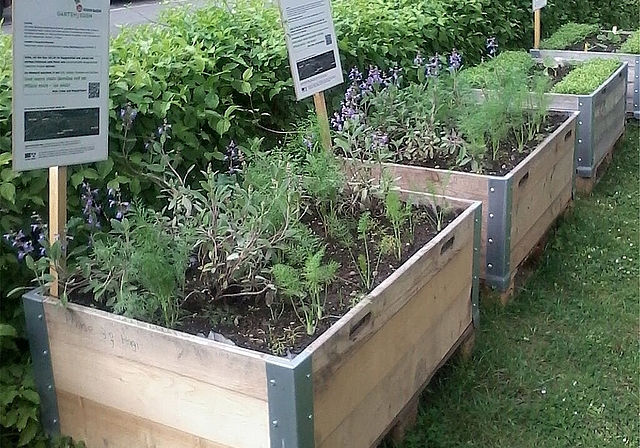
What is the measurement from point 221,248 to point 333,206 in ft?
2.15

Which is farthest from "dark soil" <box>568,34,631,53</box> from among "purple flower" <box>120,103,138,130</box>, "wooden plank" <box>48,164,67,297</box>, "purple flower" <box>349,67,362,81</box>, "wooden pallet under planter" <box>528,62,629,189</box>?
"wooden plank" <box>48,164,67,297</box>

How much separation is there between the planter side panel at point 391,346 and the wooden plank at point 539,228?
23.7 inches

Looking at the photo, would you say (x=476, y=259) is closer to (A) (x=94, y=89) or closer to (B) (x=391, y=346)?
(B) (x=391, y=346)

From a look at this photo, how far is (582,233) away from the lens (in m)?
4.36

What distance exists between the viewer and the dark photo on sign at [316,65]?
3.25 m

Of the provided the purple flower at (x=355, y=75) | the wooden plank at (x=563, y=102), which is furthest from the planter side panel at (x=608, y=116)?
the purple flower at (x=355, y=75)

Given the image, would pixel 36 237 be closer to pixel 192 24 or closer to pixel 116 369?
pixel 116 369

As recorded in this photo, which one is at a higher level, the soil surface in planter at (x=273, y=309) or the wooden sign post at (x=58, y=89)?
the wooden sign post at (x=58, y=89)

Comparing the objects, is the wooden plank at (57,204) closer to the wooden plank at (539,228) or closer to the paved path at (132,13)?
the paved path at (132,13)

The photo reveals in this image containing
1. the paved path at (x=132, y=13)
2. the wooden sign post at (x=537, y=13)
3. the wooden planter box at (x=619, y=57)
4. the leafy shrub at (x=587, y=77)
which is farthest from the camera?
the wooden planter box at (x=619, y=57)

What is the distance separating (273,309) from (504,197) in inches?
54.0

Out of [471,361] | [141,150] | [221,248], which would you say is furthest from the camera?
[471,361]

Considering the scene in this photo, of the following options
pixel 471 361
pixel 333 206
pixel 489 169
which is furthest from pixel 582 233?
pixel 333 206

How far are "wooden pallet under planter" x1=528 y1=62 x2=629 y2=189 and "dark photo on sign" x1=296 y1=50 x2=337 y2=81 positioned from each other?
1737mm
